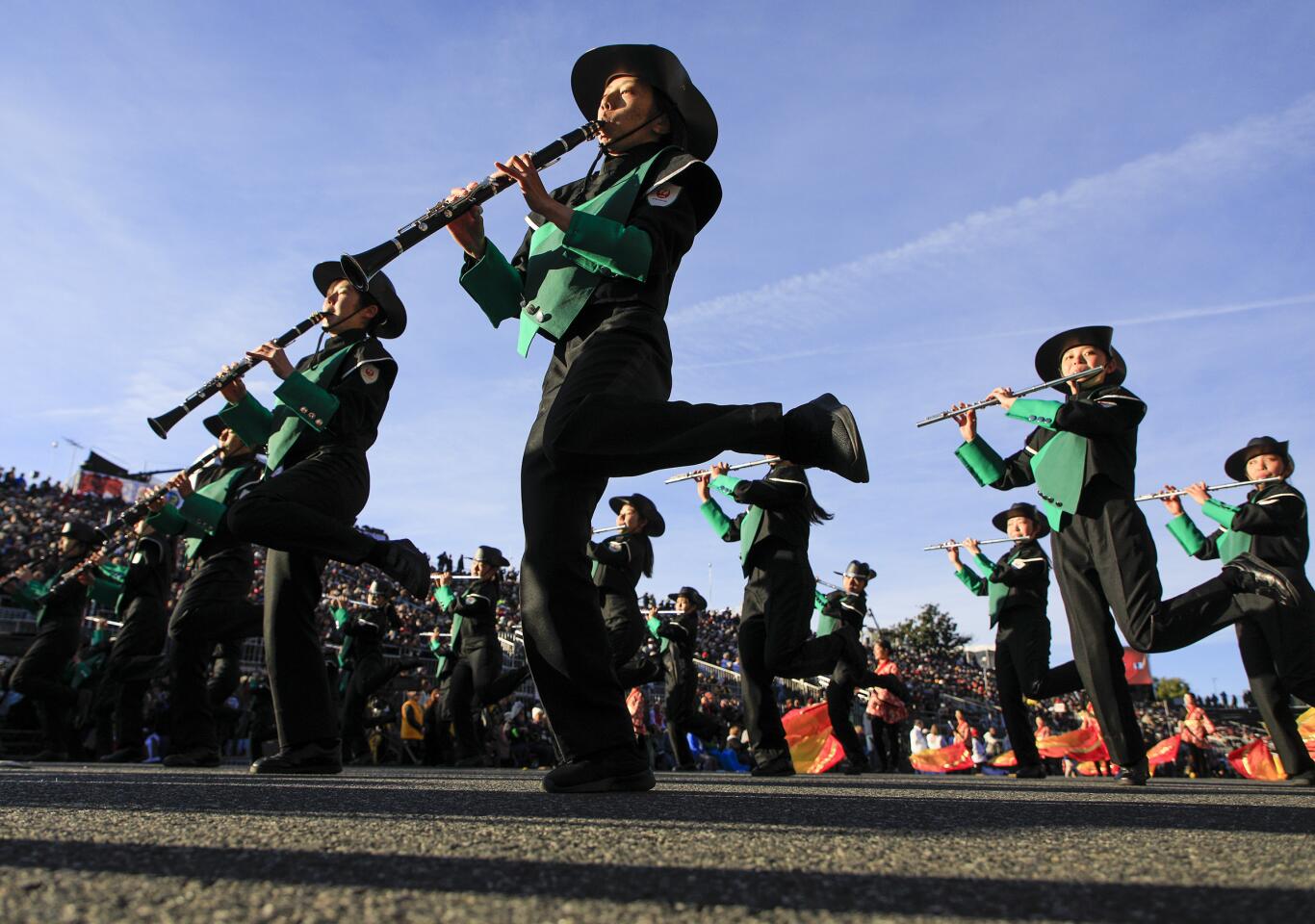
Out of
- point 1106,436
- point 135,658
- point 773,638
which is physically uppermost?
point 1106,436

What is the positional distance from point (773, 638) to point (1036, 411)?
7.70 ft

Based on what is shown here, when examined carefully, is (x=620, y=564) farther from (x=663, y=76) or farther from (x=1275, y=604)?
(x=663, y=76)

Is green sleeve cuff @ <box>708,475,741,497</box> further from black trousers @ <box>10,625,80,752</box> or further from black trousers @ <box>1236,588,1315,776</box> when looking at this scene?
black trousers @ <box>10,625,80,752</box>

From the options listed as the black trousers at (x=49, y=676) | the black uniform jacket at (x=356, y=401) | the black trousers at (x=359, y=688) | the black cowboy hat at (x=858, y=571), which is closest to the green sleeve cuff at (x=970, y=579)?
the black cowboy hat at (x=858, y=571)

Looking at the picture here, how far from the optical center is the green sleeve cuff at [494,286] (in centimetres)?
330

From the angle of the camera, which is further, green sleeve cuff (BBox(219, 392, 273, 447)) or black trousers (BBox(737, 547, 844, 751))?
black trousers (BBox(737, 547, 844, 751))

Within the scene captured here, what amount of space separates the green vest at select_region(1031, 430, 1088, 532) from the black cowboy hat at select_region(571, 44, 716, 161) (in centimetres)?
237

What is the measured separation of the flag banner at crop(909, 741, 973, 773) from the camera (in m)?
14.9

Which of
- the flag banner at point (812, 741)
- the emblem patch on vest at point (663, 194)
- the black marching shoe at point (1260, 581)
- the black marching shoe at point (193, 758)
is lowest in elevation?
the flag banner at point (812, 741)

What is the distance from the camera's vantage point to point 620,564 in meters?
8.19

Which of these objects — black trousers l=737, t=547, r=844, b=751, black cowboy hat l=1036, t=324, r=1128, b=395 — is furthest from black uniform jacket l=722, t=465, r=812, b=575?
black cowboy hat l=1036, t=324, r=1128, b=395

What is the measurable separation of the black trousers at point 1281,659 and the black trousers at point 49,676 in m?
9.99

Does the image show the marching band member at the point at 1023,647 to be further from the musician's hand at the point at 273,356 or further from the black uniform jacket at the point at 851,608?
the musician's hand at the point at 273,356

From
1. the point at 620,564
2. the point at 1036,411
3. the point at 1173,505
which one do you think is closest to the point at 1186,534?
the point at 1173,505
